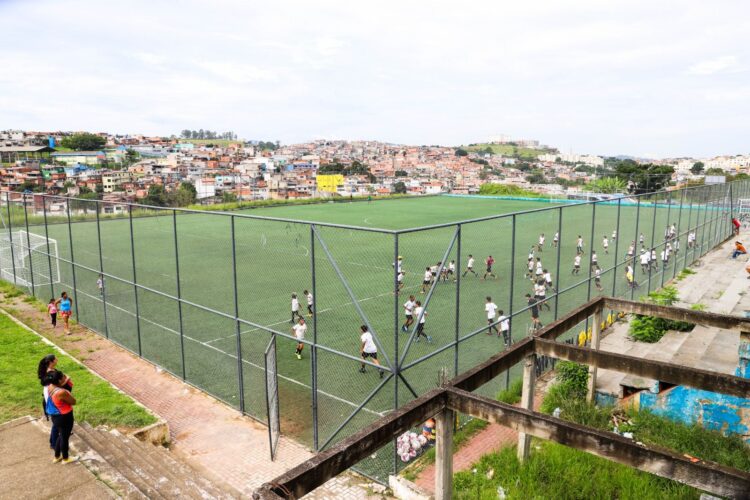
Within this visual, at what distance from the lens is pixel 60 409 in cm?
725

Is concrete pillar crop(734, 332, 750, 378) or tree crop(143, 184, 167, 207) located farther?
tree crop(143, 184, 167, 207)

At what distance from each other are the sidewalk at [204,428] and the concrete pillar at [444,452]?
3553 mm

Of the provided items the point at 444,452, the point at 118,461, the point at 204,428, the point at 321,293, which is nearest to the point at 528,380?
the point at 444,452

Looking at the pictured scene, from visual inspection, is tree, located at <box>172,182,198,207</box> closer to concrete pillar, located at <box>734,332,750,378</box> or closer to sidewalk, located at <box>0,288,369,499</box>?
sidewalk, located at <box>0,288,369,499</box>

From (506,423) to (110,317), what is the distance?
16.8 meters

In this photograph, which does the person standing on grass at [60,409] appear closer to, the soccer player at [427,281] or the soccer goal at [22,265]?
the soccer player at [427,281]

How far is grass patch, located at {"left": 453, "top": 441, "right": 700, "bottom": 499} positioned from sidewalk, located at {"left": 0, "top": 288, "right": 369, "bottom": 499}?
198 centimetres

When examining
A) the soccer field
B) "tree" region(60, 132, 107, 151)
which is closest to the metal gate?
the soccer field

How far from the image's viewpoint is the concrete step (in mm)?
7385

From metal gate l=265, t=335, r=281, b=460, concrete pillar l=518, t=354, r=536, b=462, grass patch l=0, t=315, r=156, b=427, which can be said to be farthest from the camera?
grass patch l=0, t=315, r=156, b=427

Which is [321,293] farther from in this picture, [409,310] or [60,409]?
[60,409]

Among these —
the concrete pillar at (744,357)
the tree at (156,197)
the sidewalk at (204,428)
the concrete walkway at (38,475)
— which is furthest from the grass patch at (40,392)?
the tree at (156,197)

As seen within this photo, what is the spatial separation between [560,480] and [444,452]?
281 cm

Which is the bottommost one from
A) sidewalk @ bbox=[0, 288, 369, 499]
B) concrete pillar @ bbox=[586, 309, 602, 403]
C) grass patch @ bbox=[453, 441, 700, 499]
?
sidewalk @ bbox=[0, 288, 369, 499]
